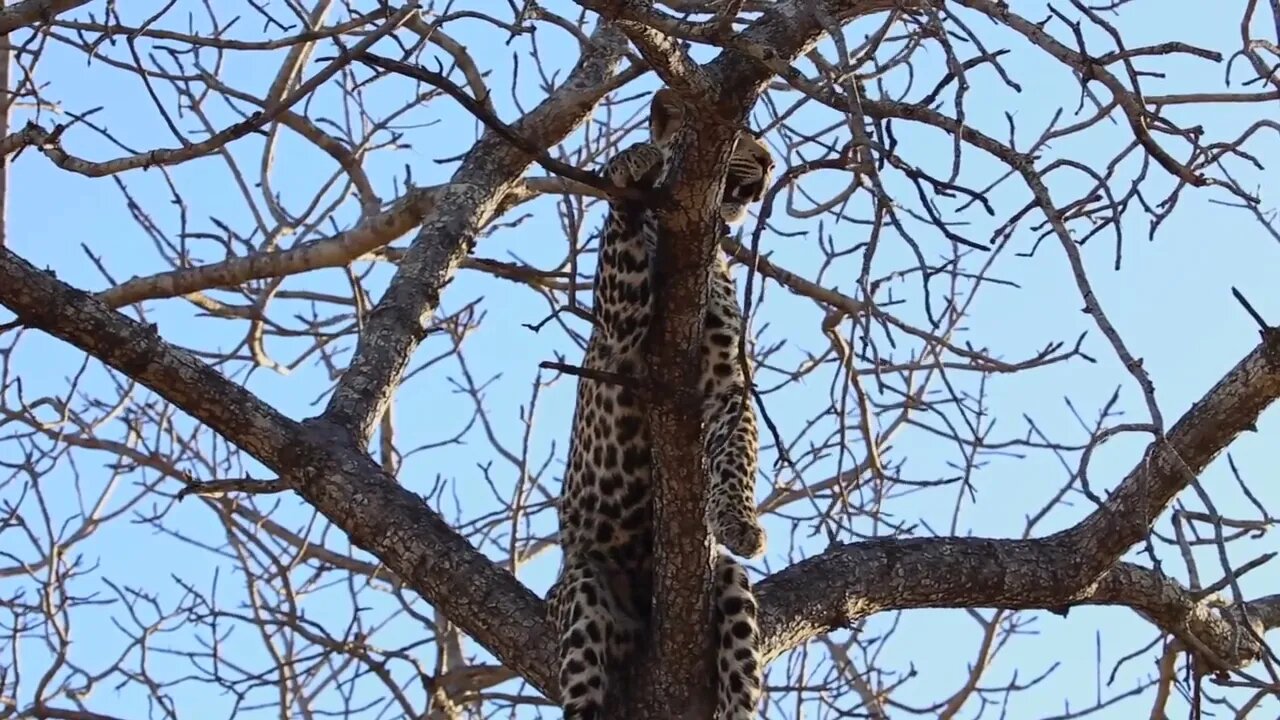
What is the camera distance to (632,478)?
5672 mm

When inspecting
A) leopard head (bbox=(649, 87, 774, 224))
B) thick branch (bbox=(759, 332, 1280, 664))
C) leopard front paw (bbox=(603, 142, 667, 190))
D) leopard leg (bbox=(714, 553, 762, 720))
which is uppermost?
leopard head (bbox=(649, 87, 774, 224))

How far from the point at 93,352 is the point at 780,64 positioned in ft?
7.99

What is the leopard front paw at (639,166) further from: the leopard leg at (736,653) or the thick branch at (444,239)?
the leopard leg at (736,653)

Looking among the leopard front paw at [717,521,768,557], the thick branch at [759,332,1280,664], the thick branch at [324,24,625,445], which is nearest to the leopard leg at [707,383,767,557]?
the leopard front paw at [717,521,768,557]

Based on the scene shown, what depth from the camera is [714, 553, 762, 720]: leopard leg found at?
4.86 metres

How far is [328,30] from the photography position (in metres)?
5.01

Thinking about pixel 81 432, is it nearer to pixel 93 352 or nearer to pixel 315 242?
pixel 315 242

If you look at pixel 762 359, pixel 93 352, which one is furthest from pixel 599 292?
pixel 762 359

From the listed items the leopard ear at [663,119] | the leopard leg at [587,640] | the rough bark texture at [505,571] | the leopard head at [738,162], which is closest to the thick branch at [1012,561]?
the rough bark texture at [505,571]

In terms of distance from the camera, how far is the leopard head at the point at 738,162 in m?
5.74

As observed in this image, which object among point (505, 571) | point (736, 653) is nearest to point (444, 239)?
Answer: point (505, 571)

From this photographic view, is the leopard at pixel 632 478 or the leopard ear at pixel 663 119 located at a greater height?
the leopard ear at pixel 663 119

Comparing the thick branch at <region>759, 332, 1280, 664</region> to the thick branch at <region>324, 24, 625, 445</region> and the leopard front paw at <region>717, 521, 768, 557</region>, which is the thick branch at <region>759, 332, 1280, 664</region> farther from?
the thick branch at <region>324, 24, 625, 445</region>

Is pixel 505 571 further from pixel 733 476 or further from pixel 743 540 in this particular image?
pixel 733 476
